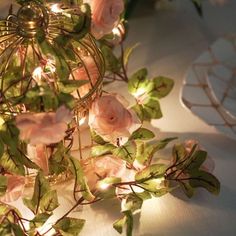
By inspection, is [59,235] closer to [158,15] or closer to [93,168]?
[93,168]

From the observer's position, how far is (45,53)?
47 centimetres

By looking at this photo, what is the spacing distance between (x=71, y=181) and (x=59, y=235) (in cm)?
11

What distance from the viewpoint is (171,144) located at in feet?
2.22

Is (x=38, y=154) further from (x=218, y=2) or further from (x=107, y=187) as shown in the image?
(x=218, y=2)

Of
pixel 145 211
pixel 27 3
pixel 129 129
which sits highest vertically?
pixel 27 3

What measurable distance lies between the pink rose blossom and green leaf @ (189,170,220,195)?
18 cm

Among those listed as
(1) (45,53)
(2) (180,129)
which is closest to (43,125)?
(1) (45,53)

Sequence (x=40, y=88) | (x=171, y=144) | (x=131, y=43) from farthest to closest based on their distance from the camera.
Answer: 1. (x=131, y=43)
2. (x=171, y=144)
3. (x=40, y=88)

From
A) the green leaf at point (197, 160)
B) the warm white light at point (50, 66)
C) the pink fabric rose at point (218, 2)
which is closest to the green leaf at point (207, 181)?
the green leaf at point (197, 160)

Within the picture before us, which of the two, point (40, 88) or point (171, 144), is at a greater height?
point (40, 88)

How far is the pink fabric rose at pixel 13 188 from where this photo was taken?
0.53 meters

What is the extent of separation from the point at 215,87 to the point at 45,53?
1.13 ft

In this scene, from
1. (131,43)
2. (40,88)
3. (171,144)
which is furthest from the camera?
(131,43)

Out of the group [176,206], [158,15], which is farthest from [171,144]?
[158,15]
